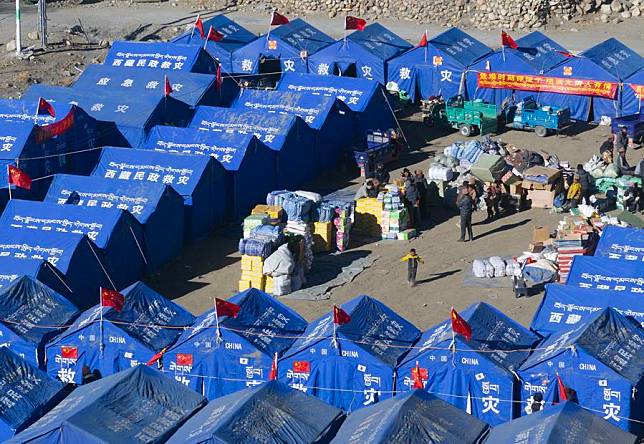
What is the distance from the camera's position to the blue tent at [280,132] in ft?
114

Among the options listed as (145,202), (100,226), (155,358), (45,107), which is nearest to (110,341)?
(155,358)

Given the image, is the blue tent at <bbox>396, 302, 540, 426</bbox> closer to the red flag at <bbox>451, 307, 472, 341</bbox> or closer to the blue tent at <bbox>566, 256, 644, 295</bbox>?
the red flag at <bbox>451, 307, 472, 341</bbox>

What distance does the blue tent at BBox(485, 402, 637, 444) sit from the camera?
1981cm

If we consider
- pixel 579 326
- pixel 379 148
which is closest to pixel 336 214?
pixel 379 148

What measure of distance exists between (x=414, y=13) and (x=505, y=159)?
16.2 m

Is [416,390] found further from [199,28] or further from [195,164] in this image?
[199,28]

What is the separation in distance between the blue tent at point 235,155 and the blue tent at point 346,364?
31.5 ft

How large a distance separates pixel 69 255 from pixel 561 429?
1165 cm

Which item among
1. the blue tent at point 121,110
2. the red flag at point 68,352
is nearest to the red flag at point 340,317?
the red flag at point 68,352

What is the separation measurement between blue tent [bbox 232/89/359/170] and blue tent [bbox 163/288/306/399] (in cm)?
1224

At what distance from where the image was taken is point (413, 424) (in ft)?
66.9

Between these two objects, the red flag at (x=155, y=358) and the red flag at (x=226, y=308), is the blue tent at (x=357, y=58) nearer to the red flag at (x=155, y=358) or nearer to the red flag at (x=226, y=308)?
the red flag at (x=226, y=308)

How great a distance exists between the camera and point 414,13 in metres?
49.9

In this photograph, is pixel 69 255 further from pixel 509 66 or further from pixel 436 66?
pixel 509 66
